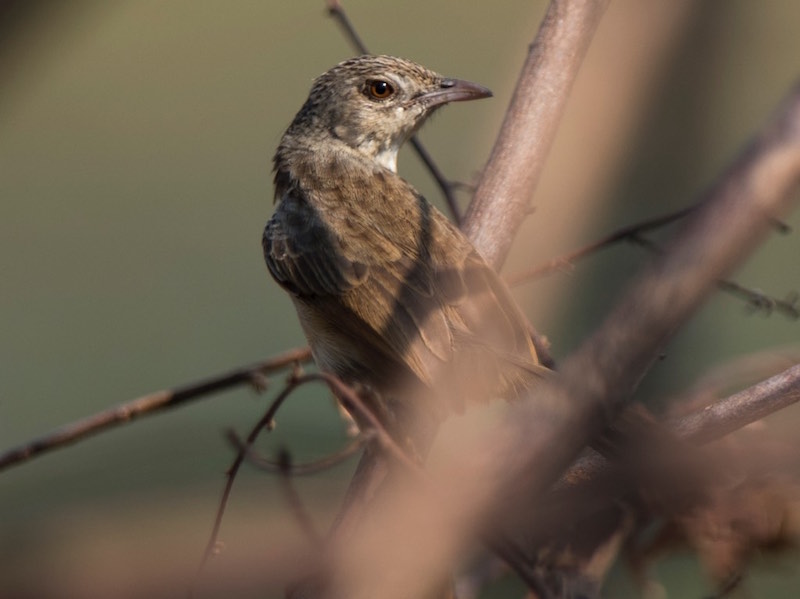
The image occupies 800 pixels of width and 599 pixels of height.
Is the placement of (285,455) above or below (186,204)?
above

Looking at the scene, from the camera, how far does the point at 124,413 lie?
272 cm

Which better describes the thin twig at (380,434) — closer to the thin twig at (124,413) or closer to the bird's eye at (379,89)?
the thin twig at (124,413)

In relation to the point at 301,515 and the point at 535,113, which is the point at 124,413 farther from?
the point at 301,515

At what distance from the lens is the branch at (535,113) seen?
Result: 3.32 m

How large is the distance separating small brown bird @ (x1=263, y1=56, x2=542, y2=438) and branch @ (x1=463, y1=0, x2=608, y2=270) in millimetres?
169

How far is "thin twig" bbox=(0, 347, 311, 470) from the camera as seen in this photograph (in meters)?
2.54

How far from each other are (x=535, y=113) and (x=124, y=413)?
1427 millimetres

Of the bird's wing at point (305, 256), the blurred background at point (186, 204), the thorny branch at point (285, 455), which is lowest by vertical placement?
the blurred background at point (186, 204)

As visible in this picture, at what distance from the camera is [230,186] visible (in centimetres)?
949

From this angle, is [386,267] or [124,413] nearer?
[124,413]

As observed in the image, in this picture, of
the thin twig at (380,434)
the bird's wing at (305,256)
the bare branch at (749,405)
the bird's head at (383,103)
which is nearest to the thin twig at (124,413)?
the thin twig at (380,434)

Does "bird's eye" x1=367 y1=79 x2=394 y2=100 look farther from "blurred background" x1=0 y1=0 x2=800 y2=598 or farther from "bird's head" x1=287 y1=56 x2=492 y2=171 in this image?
"blurred background" x1=0 y1=0 x2=800 y2=598

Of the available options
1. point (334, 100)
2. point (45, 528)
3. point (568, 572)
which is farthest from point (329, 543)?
point (334, 100)

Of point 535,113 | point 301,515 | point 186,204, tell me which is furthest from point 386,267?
point 186,204
